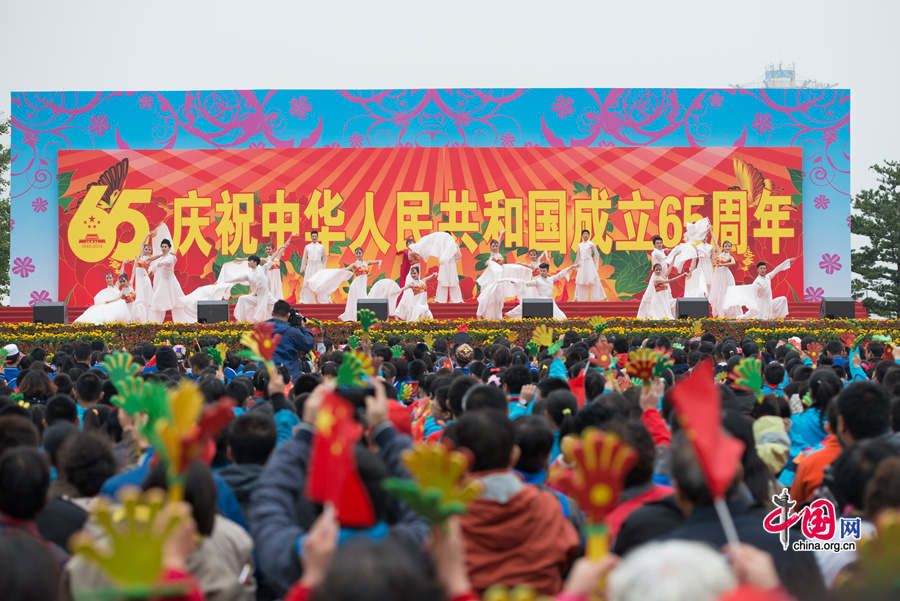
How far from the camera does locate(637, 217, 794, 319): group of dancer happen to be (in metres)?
17.2

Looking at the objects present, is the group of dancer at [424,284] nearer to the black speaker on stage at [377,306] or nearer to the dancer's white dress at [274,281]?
the dancer's white dress at [274,281]

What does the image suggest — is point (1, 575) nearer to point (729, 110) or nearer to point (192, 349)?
point (192, 349)

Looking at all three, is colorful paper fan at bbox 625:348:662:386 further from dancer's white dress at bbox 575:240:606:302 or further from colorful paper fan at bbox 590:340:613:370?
dancer's white dress at bbox 575:240:606:302

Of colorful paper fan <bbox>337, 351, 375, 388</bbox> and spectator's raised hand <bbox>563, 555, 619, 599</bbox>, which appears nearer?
spectator's raised hand <bbox>563, 555, 619, 599</bbox>

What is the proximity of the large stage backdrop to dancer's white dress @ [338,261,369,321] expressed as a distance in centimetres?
305

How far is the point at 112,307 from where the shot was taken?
1711cm

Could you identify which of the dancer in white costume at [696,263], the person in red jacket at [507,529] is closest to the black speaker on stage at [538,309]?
the dancer in white costume at [696,263]

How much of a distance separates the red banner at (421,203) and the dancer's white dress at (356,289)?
3.02 metres

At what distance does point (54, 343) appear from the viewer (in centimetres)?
1345

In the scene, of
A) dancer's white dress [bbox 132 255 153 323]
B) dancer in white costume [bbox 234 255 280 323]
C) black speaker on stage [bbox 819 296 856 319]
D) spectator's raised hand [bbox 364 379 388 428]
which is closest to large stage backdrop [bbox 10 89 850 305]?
dancer's white dress [bbox 132 255 153 323]

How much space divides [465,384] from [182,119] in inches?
739

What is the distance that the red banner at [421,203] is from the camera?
70.6ft

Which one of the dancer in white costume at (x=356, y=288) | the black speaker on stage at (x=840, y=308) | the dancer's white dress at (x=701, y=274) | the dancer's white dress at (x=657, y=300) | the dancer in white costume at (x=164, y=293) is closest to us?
the black speaker on stage at (x=840, y=308)

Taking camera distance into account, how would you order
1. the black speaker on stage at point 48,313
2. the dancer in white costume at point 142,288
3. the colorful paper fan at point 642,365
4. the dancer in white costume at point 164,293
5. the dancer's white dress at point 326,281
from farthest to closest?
1. the dancer's white dress at point 326,281
2. the dancer in white costume at point 142,288
3. the dancer in white costume at point 164,293
4. the black speaker on stage at point 48,313
5. the colorful paper fan at point 642,365
